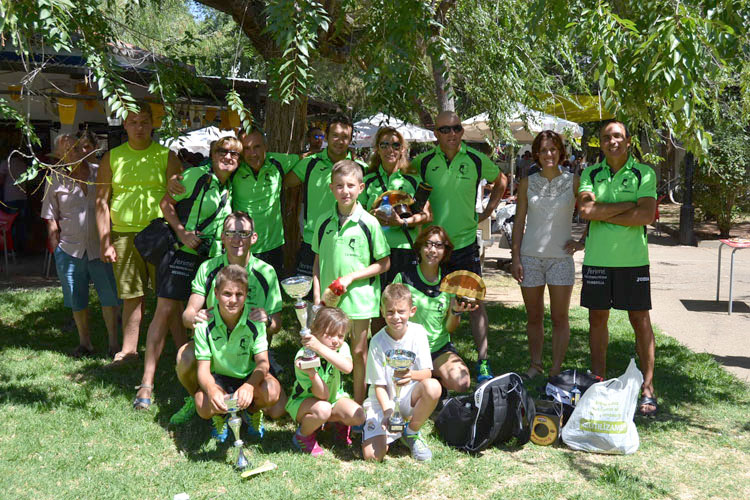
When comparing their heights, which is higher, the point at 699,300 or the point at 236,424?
the point at 699,300

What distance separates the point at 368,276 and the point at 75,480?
1978 millimetres

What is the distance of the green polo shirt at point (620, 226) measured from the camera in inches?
185

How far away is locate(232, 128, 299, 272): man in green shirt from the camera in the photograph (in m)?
4.96

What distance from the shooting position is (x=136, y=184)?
515 cm

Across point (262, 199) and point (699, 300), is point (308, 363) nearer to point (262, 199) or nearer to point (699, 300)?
point (262, 199)

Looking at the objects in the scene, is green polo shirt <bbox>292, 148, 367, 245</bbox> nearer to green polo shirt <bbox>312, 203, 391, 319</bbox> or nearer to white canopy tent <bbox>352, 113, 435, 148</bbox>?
green polo shirt <bbox>312, 203, 391, 319</bbox>

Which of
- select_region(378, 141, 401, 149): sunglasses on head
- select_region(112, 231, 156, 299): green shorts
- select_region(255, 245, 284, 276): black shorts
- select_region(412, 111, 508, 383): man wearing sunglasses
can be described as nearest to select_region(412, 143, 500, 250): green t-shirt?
select_region(412, 111, 508, 383): man wearing sunglasses

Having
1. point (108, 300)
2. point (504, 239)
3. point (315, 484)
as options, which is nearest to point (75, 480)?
point (315, 484)

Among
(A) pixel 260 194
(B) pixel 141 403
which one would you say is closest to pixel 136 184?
(A) pixel 260 194

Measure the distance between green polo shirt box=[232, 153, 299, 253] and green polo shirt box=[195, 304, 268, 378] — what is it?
87 centimetres

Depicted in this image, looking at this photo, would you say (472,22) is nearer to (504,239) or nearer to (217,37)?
(504,239)

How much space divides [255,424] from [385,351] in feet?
3.03

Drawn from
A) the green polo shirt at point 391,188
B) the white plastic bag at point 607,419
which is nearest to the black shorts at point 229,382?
the green polo shirt at point 391,188

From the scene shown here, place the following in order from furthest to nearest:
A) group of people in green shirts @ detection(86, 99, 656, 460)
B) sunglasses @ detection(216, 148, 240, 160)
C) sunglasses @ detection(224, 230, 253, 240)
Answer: sunglasses @ detection(216, 148, 240, 160)
sunglasses @ detection(224, 230, 253, 240)
group of people in green shirts @ detection(86, 99, 656, 460)
